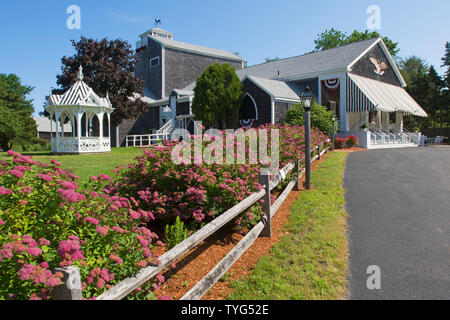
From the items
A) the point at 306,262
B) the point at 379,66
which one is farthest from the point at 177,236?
the point at 379,66

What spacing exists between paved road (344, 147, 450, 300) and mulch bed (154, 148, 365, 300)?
131 cm

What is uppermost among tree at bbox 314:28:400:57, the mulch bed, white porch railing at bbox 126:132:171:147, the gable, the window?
tree at bbox 314:28:400:57

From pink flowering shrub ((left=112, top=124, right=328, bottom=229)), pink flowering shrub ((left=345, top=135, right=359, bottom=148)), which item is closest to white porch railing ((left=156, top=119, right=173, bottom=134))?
pink flowering shrub ((left=345, top=135, right=359, bottom=148))

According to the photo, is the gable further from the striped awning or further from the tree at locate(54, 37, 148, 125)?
the tree at locate(54, 37, 148, 125)

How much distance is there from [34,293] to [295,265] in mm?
3127

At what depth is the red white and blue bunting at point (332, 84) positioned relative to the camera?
23875 millimetres

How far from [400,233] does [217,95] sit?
1916 cm

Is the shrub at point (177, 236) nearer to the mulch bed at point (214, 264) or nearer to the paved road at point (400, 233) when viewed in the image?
the mulch bed at point (214, 264)

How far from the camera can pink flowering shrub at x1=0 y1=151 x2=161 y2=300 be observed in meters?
2.14

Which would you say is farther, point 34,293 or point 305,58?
point 305,58

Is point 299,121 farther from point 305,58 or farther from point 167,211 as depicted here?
point 167,211

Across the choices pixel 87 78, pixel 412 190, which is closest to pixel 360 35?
pixel 87 78

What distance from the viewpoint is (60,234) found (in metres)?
2.55
